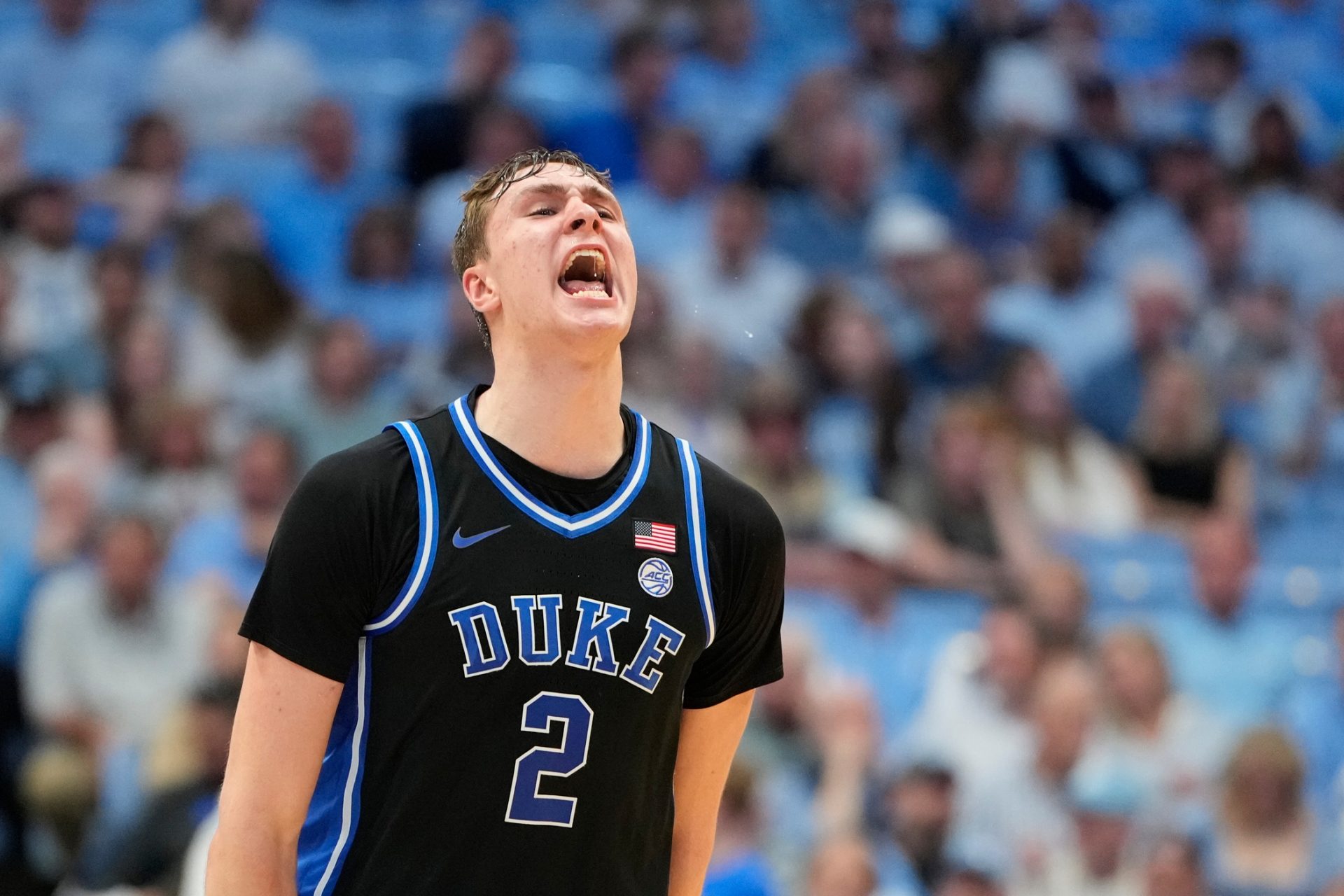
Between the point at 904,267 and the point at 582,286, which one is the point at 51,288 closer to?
the point at 904,267

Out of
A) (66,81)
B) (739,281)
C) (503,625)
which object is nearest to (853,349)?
(739,281)

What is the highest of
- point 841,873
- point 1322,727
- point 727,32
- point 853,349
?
point 727,32

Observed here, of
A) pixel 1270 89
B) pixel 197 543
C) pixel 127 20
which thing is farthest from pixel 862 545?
pixel 127 20

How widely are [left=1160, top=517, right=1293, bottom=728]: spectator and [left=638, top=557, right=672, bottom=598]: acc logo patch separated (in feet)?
15.8

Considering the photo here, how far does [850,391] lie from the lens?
7688mm

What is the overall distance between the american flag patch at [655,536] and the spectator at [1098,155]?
22.8 ft

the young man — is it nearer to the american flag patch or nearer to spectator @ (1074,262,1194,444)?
the american flag patch

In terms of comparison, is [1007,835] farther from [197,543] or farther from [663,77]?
[663,77]

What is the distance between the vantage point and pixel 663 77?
9070 millimetres

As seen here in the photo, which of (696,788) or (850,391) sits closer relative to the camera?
(696,788)

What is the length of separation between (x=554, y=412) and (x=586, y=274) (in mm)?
261

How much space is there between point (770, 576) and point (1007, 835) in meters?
4.11

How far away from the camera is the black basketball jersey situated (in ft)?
7.99

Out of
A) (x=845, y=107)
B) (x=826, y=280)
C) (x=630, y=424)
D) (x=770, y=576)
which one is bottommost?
(x=770, y=576)
